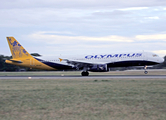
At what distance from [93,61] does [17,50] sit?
13.3 metres

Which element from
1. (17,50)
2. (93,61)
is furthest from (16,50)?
(93,61)

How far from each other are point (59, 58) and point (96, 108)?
25516mm

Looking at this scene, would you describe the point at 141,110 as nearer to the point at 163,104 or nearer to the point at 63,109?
the point at 163,104

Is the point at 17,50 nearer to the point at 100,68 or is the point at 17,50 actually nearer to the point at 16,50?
the point at 16,50

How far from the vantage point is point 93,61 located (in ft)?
119

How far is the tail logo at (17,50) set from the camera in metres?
39.1

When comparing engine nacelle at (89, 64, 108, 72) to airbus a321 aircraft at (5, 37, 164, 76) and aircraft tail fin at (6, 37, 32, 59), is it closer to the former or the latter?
airbus a321 aircraft at (5, 37, 164, 76)

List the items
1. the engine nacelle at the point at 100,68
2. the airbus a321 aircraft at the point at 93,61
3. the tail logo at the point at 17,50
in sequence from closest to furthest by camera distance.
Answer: the engine nacelle at the point at 100,68 → the airbus a321 aircraft at the point at 93,61 → the tail logo at the point at 17,50

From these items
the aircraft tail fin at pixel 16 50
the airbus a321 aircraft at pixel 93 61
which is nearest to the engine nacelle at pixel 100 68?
the airbus a321 aircraft at pixel 93 61

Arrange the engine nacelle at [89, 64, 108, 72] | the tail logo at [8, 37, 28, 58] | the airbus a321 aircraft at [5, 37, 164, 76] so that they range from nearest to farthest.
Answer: the engine nacelle at [89, 64, 108, 72]
the airbus a321 aircraft at [5, 37, 164, 76]
the tail logo at [8, 37, 28, 58]

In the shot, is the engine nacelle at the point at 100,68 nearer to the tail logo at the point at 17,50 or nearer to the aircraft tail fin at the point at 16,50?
the aircraft tail fin at the point at 16,50

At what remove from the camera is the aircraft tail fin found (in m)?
39.2

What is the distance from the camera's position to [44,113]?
9.29m

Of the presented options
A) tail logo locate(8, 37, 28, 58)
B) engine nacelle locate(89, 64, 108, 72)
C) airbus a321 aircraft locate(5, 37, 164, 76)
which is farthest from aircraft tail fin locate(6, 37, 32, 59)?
engine nacelle locate(89, 64, 108, 72)
